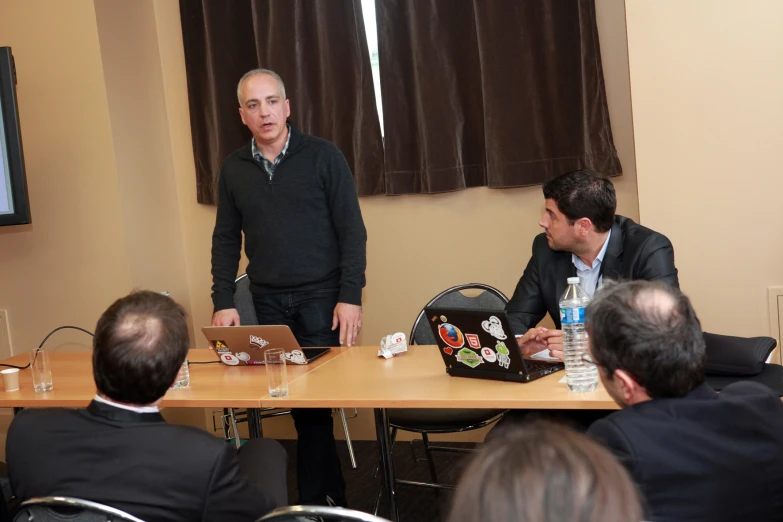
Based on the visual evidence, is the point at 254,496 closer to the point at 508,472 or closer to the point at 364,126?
the point at 508,472

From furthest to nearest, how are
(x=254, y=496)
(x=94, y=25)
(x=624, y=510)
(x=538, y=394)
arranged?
(x=94, y=25) → (x=538, y=394) → (x=254, y=496) → (x=624, y=510)

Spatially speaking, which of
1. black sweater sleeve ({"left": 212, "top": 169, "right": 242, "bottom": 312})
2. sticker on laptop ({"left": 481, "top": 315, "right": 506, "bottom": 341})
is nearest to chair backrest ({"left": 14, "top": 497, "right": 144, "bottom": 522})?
sticker on laptop ({"left": 481, "top": 315, "right": 506, "bottom": 341})

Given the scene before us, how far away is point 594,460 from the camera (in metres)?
0.89

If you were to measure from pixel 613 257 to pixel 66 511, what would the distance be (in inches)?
82.1

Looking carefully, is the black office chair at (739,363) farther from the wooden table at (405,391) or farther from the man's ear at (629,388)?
the man's ear at (629,388)

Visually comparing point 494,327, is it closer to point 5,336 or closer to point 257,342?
point 257,342

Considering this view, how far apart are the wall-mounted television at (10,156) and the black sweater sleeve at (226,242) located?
1.15 metres

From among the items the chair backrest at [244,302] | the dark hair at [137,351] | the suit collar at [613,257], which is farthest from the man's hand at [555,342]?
the chair backrest at [244,302]

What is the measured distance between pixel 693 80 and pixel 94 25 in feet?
9.71

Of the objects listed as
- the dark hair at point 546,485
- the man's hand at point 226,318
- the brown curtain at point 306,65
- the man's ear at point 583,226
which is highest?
the brown curtain at point 306,65

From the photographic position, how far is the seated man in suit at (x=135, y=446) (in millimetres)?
1708

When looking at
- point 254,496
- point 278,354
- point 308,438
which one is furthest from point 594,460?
point 308,438

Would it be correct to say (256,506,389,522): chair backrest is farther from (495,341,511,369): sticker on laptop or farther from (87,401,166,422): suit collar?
(495,341,511,369): sticker on laptop

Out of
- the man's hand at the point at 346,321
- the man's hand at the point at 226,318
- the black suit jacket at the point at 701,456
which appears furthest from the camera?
the man's hand at the point at 226,318
